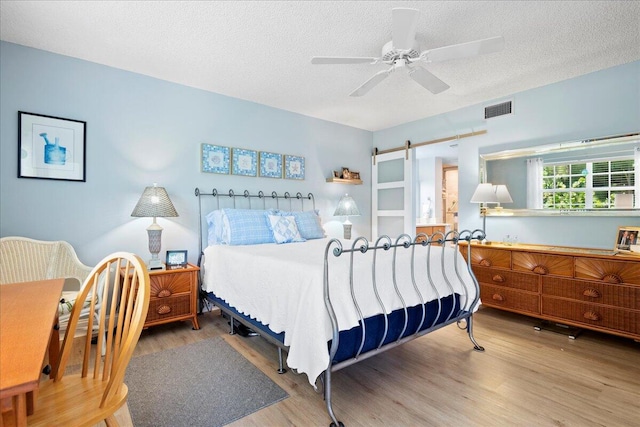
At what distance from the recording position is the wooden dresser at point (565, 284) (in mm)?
2611

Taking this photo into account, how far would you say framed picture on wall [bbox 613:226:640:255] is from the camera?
9.14 feet

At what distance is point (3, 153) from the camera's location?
8.50 ft

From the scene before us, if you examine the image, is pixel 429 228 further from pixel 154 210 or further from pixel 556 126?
pixel 154 210

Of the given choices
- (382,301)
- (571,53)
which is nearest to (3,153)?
(382,301)

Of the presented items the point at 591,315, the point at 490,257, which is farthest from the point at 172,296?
the point at 591,315

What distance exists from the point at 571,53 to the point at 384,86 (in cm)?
167

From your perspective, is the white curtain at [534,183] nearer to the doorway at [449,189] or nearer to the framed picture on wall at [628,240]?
the framed picture on wall at [628,240]

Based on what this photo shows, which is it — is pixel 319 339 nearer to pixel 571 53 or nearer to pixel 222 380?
pixel 222 380

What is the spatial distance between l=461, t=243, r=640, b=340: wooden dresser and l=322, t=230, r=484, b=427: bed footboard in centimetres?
95

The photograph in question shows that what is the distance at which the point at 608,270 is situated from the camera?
2697 mm

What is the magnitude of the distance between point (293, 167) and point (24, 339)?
368 cm

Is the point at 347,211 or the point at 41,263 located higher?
the point at 347,211

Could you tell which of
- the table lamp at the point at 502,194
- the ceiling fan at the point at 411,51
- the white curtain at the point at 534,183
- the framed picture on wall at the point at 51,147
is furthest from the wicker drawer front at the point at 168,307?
the white curtain at the point at 534,183

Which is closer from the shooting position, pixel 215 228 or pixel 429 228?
pixel 215 228
